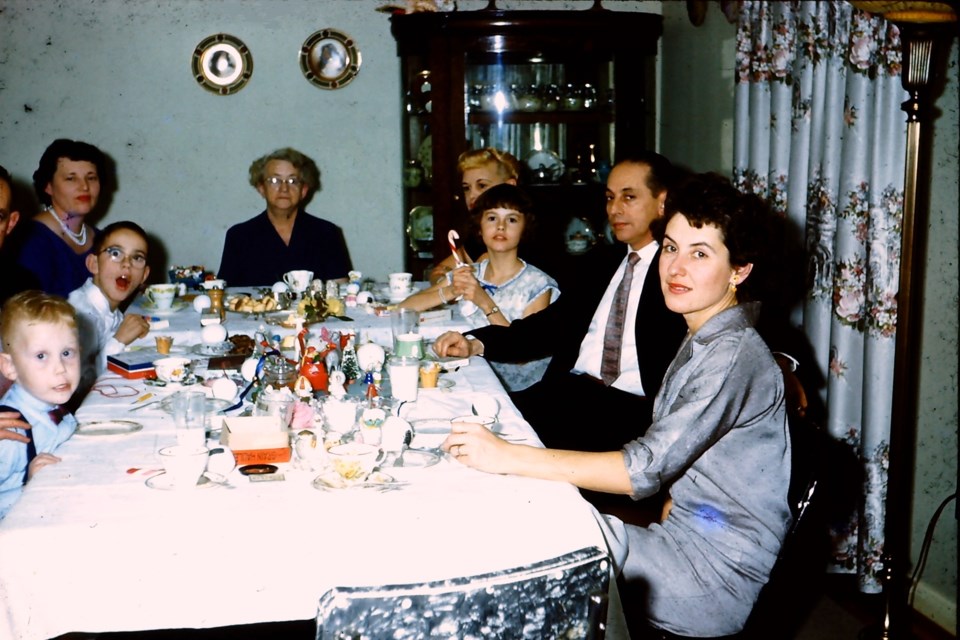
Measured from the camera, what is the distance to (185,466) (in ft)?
5.28

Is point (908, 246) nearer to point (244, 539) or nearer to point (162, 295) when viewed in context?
point (244, 539)

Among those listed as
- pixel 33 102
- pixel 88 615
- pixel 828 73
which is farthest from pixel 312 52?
pixel 88 615

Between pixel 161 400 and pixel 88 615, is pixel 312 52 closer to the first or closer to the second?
pixel 161 400

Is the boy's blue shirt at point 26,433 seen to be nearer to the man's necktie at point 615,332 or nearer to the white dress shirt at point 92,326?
the white dress shirt at point 92,326

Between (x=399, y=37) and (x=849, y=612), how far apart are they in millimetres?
3346

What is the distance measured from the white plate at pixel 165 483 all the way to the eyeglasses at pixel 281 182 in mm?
3074

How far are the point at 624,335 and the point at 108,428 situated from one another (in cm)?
158

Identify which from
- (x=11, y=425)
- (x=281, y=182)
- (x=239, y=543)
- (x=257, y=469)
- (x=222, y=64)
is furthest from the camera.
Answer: (x=222, y=64)

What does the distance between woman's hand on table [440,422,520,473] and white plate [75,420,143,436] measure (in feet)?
2.28

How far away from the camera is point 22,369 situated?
2238mm

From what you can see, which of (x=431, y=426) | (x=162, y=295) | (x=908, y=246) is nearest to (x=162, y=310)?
(x=162, y=295)

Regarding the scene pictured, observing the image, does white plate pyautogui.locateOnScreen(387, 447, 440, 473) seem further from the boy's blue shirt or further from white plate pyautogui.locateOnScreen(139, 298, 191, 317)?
white plate pyautogui.locateOnScreen(139, 298, 191, 317)

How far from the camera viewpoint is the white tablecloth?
1395 mm

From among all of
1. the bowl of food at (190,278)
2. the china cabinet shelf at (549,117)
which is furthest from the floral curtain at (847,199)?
the bowl of food at (190,278)
